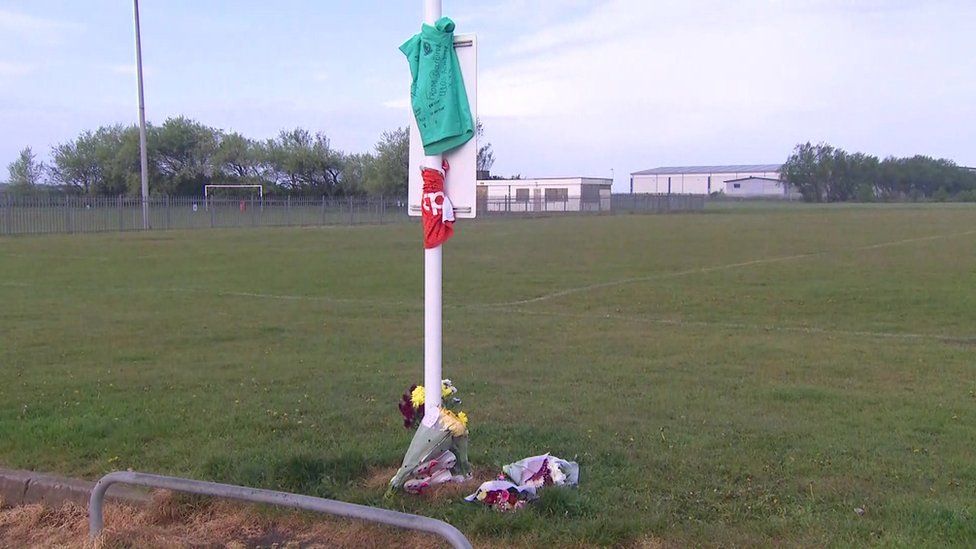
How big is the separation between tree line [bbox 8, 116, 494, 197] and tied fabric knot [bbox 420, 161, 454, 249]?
65906mm

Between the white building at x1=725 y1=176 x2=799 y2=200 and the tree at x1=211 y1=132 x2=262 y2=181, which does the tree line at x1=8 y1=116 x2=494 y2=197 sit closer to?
the tree at x1=211 y1=132 x2=262 y2=181

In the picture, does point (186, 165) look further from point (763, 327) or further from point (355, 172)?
point (763, 327)

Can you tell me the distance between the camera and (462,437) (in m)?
5.16

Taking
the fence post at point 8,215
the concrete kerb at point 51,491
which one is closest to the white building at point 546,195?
the fence post at point 8,215

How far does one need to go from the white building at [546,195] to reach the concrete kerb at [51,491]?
2383 inches

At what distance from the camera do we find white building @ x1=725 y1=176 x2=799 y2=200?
125m

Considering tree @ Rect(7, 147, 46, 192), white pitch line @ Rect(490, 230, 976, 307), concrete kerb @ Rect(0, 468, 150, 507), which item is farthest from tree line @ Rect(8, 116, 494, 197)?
concrete kerb @ Rect(0, 468, 150, 507)

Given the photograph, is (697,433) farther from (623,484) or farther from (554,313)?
(554,313)

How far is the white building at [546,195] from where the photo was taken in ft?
233

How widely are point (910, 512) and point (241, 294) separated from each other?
13.8 meters

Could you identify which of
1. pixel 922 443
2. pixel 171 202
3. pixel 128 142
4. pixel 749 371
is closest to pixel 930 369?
pixel 749 371

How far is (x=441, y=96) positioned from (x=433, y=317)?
1.16 metres

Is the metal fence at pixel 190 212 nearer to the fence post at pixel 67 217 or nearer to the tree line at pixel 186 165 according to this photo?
the fence post at pixel 67 217

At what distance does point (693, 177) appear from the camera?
145 m
